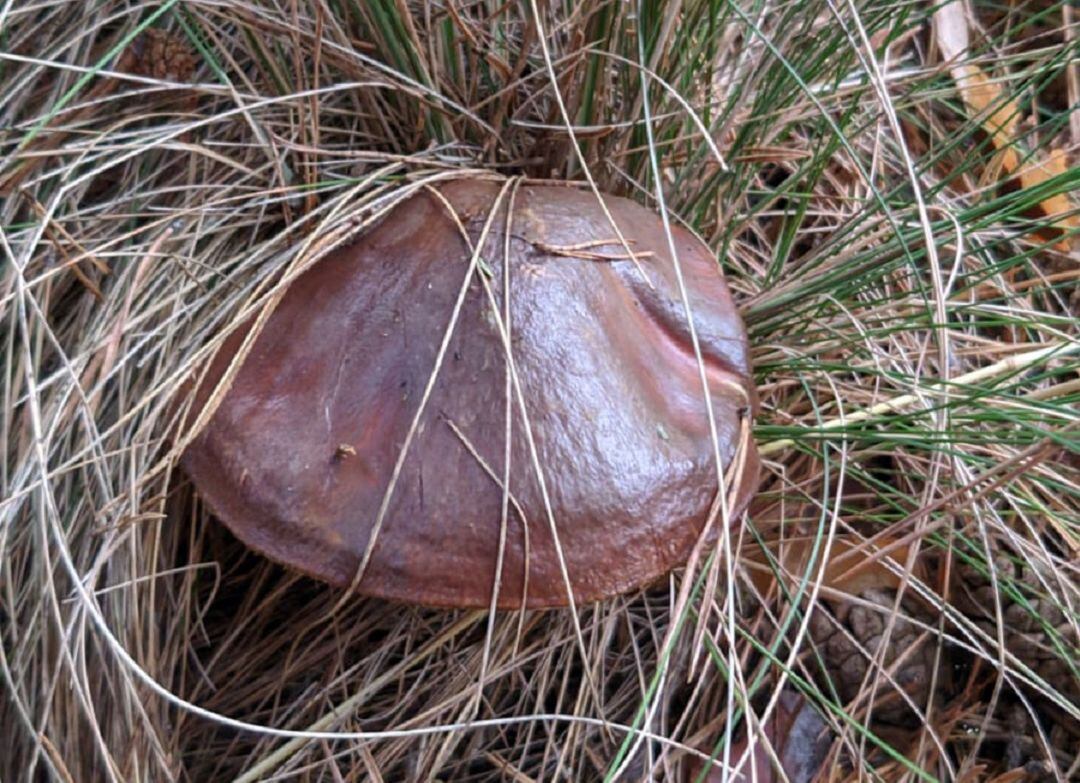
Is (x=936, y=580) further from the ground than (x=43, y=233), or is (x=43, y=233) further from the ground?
(x=43, y=233)

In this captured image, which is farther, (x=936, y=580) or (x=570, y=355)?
(x=936, y=580)

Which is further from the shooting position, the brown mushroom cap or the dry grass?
the dry grass

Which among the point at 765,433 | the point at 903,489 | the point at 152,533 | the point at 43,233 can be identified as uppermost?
the point at 43,233

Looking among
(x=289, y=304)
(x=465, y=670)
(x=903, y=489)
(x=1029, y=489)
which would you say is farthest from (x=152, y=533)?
(x=1029, y=489)

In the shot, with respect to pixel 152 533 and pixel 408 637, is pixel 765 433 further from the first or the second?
pixel 152 533

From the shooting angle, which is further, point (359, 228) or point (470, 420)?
point (359, 228)
